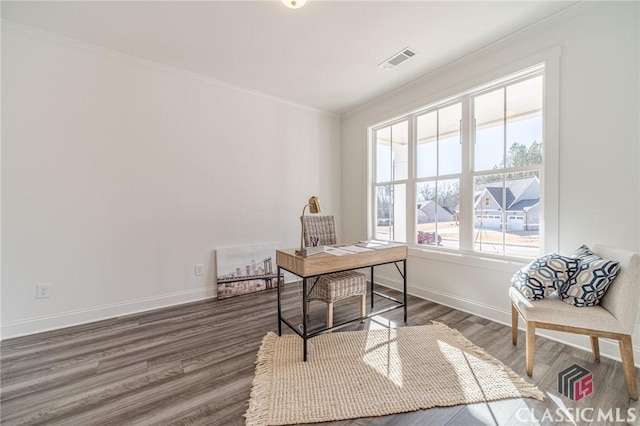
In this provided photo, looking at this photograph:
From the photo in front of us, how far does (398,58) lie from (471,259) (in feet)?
7.66

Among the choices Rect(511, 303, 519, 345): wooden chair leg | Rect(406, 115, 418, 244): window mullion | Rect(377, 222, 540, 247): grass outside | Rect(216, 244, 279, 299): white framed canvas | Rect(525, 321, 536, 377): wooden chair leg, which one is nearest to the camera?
Rect(525, 321, 536, 377): wooden chair leg

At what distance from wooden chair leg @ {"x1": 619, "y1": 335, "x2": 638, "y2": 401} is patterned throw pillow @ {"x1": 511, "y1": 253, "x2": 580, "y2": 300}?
408 mm

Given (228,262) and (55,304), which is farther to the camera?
(228,262)

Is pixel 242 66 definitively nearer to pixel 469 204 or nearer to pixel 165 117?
pixel 165 117

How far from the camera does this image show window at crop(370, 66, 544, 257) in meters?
2.47

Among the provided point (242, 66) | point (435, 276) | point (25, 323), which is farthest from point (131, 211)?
point (435, 276)

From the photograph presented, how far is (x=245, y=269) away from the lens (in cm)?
350

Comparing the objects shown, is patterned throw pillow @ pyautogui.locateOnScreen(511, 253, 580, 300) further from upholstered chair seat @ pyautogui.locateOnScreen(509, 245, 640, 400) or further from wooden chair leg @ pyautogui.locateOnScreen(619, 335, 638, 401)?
wooden chair leg @ pyautogui.locateOnScreen(619, 335, 638, 401)

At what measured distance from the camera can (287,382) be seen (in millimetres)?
1703

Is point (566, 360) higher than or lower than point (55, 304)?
lower

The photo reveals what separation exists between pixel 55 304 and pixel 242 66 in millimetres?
3084

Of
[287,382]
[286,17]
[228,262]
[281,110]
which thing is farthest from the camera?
[281,110]

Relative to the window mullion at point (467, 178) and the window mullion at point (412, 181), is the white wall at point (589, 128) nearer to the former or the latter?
the window mullion at point (467, 178)

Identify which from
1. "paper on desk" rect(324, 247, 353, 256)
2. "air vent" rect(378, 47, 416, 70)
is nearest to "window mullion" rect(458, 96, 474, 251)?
"air vent" rect(378, 47, 416, 70)
